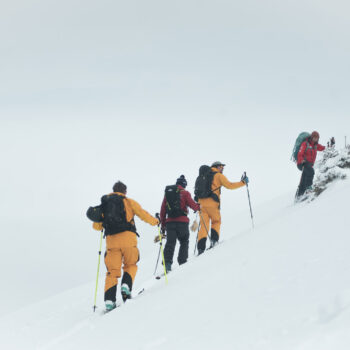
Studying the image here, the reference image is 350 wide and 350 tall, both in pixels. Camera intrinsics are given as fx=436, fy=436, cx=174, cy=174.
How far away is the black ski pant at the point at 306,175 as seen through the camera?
41.8ft

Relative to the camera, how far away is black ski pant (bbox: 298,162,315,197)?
12734 millimetres

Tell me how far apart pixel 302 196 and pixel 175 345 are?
989 cm

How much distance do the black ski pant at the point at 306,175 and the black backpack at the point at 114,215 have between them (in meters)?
6.69

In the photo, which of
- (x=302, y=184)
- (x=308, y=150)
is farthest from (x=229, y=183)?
(x=302, y=184)

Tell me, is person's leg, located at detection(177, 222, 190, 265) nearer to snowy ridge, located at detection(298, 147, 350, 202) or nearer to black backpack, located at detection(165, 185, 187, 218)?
black backpack, located at detection(165, 185, 187, 218)

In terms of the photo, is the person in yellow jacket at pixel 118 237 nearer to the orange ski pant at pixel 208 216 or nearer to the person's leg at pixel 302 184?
the orange ski pant at pixel 208 216

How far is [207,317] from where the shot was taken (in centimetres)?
475

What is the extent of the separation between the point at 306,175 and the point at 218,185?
3393 millimetres

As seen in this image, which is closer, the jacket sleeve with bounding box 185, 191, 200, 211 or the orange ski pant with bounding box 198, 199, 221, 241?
the jacket sleeve with bounding box 185, 191, 200, 211

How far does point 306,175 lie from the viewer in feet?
42.4

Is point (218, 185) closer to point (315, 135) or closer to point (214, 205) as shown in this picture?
point (214, 205)

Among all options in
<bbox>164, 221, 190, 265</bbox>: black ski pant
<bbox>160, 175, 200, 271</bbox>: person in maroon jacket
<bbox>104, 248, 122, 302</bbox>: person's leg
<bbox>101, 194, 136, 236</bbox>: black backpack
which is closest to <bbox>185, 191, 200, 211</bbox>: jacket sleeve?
<bbox>160, 175, 200, 271</bbox>: person in maroon jacket

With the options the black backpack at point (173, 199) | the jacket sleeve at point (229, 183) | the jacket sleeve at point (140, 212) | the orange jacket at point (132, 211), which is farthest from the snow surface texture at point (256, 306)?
the jacket sleeve at point (229, 183)

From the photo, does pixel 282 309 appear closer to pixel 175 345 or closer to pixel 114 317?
pixel 175 345
